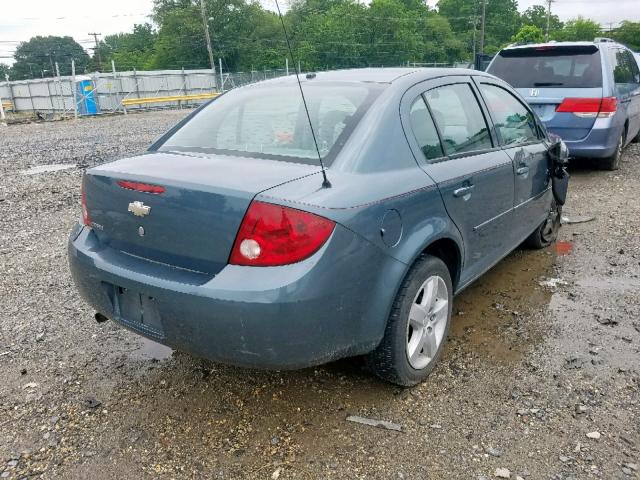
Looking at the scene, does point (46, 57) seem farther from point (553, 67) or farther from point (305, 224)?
point (305, 224)

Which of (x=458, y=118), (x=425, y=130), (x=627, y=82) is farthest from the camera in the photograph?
(x=627, y=82)

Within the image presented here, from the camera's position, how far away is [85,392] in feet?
9.62

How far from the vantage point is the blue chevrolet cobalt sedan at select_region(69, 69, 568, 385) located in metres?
2.22

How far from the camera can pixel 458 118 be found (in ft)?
10.8

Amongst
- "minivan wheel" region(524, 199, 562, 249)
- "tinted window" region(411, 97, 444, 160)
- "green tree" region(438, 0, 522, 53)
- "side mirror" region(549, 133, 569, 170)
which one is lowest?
"minivan wheel" region(524, 199, 562, 249)

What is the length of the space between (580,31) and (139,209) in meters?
97.8

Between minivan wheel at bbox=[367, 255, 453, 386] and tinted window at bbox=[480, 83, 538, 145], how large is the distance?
1.33 m

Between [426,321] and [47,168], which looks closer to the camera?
[426,321]

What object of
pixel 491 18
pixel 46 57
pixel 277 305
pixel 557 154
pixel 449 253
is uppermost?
pixel 491 18

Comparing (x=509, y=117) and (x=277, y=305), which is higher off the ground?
(x=509, y=117)

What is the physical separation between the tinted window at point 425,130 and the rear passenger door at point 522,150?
2.78 feet

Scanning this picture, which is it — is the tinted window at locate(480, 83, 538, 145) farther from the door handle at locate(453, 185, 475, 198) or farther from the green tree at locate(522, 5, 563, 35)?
the green tree at locate(522, 5, 563, 35)

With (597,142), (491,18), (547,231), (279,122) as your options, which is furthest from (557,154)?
(491,18)

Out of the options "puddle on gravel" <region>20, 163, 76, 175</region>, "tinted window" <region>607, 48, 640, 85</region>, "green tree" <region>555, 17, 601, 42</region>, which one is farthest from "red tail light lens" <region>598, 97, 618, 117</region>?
"green tree" <region>555, 17, 601, 42</region>
